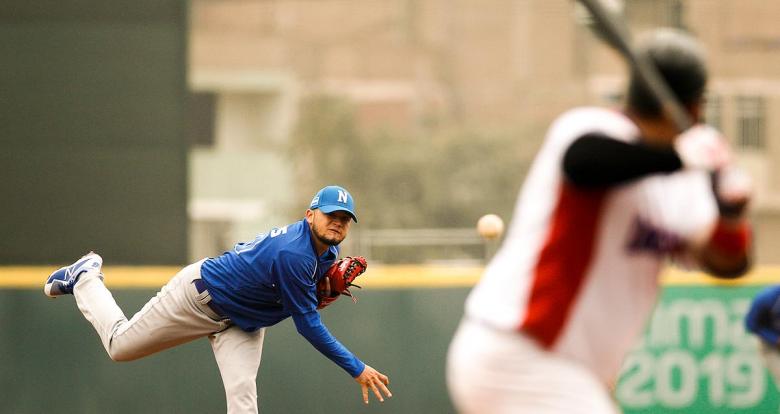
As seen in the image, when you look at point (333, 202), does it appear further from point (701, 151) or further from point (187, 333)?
point (701, 151)

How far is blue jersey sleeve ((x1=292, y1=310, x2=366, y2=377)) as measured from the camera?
6281 mm

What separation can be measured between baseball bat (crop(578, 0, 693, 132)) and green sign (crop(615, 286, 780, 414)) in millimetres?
5313

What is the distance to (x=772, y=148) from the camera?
19.8 metres

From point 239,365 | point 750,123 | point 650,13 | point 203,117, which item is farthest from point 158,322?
point 203,117

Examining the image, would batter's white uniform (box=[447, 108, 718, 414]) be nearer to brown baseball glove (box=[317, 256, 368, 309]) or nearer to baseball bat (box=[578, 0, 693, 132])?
baseball bat (box=[578, 0, 693, 132])

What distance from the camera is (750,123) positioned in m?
19.2

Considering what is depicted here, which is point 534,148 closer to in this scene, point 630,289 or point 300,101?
point 300,101

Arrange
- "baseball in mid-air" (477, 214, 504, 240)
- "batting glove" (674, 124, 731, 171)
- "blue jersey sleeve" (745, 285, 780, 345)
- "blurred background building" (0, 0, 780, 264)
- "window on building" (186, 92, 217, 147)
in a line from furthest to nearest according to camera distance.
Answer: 1. "window on building" (186, 92, 217, 147)
2. "blurred background building" (0, 0, 780, 264)
3. "baseball in mid-air" (477, 214, 504, 240)
4. "blue jersey sleeve" (745, 285, 780, 345)
5. "batting glove" (674, 124, 731, 171)

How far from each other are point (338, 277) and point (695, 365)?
3.06 metres

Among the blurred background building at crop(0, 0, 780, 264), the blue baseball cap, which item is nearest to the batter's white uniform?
the blue baseball cap

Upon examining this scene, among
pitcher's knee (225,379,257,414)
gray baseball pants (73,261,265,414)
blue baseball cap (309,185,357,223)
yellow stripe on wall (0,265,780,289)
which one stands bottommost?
pitcher's knee (225,379,257,414)

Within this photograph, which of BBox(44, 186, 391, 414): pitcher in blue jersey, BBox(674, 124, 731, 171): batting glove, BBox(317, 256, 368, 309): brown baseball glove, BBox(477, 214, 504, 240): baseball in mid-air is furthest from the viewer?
BBox(477, 214, 504, 240): baseball in mid-air

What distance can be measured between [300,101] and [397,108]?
2.19 metres

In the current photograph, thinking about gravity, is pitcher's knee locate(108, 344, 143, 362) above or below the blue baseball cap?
below
